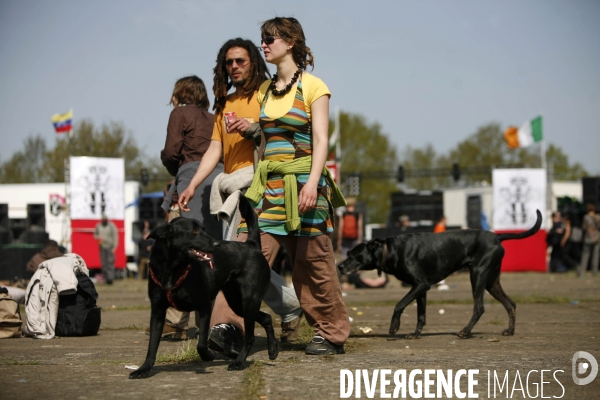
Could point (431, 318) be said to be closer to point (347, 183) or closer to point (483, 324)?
point (483, 324)

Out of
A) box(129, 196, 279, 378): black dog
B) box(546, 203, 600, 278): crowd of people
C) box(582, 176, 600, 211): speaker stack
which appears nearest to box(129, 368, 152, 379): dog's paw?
box(129, 196, 279, 378): black dog

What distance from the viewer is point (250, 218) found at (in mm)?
5465

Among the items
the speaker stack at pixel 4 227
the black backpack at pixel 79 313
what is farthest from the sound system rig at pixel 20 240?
the black backpack at pixel 79 313

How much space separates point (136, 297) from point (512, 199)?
43.0 ft

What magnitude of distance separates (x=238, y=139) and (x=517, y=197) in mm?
19116

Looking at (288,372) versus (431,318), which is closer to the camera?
(288,372)

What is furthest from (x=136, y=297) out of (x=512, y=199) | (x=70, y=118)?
(x=70, y=118)

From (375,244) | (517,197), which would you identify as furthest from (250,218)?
(517,197)

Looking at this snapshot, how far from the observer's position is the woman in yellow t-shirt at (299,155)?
5512 mm

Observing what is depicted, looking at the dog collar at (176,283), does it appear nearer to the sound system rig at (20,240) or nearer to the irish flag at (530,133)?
the sound system rig at (20,240)

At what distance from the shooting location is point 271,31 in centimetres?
559

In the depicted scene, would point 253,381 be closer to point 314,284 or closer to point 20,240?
point 314,284

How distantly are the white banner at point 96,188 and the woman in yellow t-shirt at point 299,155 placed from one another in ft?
54.4

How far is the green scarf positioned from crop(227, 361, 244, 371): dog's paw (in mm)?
933
